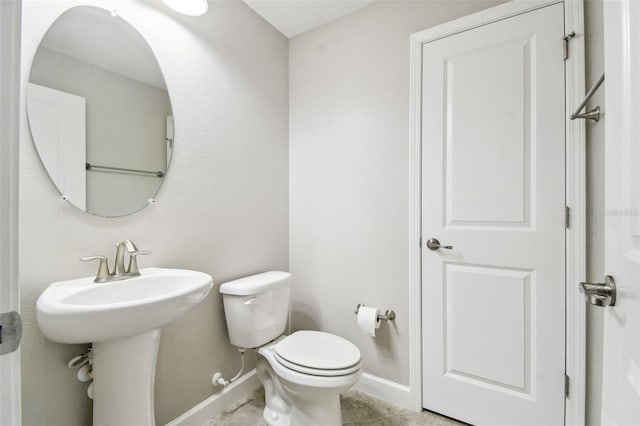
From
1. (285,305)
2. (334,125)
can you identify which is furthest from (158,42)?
(285,305)

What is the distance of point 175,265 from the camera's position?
54.6 inches

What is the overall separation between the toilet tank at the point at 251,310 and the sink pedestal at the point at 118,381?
492 millimetres

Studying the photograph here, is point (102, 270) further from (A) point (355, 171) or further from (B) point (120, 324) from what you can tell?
(A) point (355, 171)

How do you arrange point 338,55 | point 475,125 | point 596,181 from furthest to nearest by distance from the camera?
point 338,55 → point 475,125 → point 596,181

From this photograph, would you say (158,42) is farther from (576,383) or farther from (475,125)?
(576,383)

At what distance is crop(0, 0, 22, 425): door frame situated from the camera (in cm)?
41

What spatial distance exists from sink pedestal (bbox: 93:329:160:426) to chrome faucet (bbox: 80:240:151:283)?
240 mm

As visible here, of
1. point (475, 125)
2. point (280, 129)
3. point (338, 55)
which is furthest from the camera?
point (280, 129)

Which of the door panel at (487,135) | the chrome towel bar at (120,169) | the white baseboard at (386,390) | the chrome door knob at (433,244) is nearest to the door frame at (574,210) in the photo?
the door panel at (487,135)

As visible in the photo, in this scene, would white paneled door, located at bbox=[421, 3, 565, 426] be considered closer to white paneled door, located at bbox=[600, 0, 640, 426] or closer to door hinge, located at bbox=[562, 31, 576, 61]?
door hinge, located at bbox=[562, 31, 576, 61]

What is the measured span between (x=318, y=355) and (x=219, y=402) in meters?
0.68

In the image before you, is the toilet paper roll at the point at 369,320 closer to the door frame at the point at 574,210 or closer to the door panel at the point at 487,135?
the door panel at the point at 487,135

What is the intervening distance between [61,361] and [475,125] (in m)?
2.04

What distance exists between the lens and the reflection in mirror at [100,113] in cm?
103
